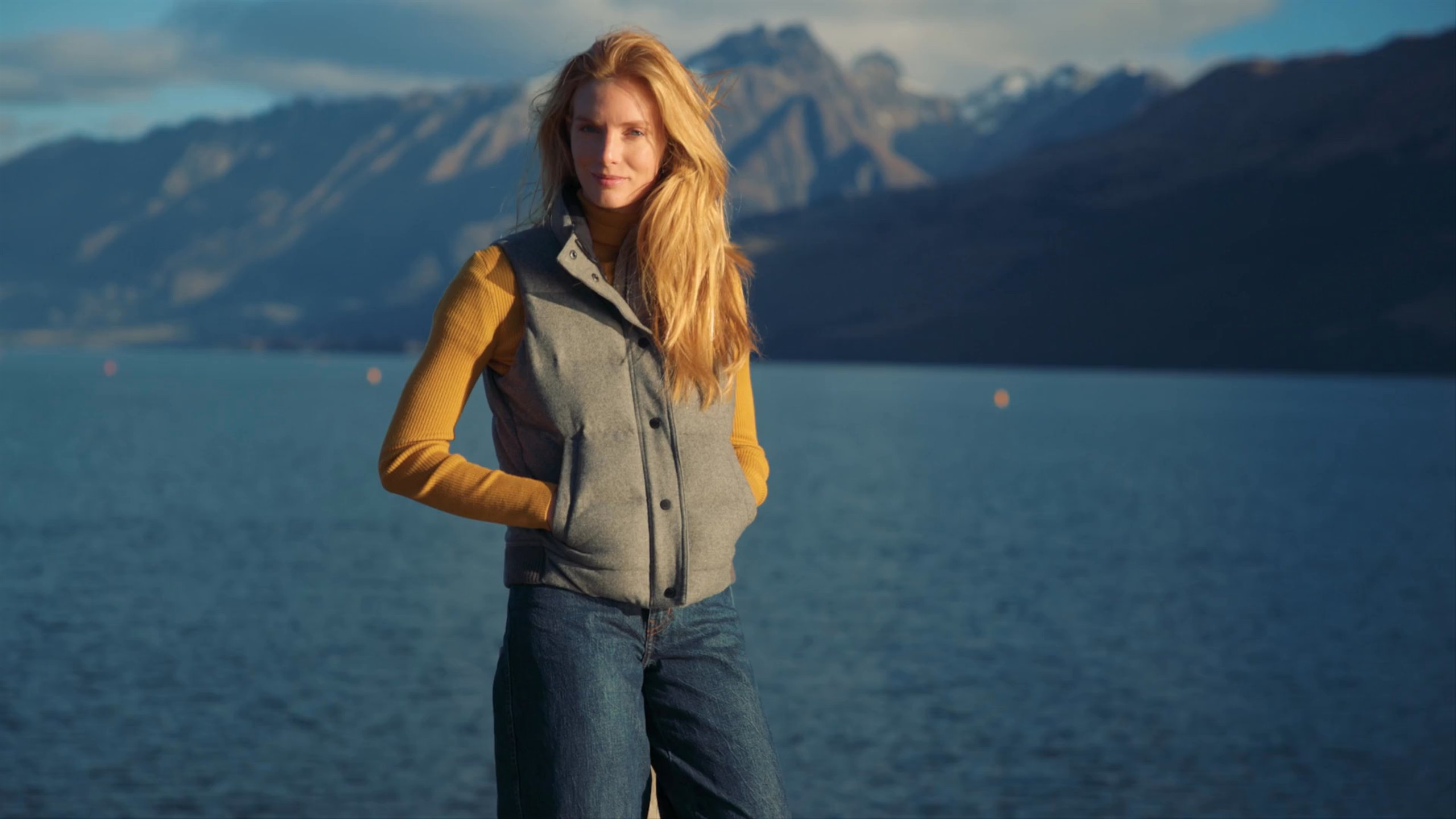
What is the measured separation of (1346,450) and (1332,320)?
103 metres

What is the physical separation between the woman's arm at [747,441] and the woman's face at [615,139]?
463mm

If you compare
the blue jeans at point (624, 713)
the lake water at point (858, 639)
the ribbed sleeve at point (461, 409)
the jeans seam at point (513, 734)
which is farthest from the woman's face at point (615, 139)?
the lake water at point (858, 639)

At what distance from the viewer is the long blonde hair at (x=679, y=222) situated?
2.88 m

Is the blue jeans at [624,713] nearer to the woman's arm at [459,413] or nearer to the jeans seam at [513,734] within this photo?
the jeans seam at [513,734]

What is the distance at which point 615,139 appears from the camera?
2926 millimetres

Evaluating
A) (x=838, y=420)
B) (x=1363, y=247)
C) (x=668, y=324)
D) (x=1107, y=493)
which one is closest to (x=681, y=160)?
(x=668, y=324)

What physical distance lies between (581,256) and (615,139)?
270mm

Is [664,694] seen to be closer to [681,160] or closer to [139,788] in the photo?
[681,160]

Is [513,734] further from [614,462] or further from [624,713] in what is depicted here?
[614,462]

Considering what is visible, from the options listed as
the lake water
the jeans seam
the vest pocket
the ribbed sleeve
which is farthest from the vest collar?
the lake water

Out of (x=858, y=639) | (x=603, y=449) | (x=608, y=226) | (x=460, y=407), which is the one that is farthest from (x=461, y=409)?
(x=858, y=639)

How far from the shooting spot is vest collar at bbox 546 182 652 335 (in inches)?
111

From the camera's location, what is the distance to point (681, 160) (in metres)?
3.00

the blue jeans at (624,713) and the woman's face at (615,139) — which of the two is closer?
the blue jeans at (624,713)
